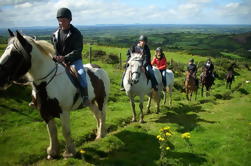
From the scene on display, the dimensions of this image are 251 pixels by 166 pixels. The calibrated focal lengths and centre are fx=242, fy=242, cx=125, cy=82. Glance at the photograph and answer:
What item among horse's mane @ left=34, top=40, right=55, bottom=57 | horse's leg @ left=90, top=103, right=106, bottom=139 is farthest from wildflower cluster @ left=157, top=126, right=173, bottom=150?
horse's mane @ left=34, top=40, right=55, bottom=57

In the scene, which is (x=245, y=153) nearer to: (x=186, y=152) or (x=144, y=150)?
(x=186, y=152)

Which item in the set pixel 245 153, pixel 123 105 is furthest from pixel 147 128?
pixel 123 105

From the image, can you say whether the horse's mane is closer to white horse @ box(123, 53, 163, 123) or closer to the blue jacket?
the blue jacket

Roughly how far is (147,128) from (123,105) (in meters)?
5.47

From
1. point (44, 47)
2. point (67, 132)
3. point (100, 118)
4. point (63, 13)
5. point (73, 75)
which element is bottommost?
point (100, 118)

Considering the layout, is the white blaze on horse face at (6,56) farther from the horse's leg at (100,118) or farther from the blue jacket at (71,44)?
the horse's leg at (100,118)

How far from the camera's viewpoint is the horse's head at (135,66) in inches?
454

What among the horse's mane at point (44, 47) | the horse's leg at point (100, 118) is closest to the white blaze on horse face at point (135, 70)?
the horse's leg at point (100, 118)

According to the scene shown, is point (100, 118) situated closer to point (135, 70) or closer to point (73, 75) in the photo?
point (73, 75)

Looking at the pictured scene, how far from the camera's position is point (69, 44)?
740 centimetres

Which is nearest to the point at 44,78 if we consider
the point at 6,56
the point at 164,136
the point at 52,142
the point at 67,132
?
the point at 6,56

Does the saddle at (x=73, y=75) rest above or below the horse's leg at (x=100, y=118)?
above

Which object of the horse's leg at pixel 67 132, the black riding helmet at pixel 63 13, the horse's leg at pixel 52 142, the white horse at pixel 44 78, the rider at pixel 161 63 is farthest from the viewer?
the rider at pixel 161 63

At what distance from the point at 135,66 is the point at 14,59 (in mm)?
6655
